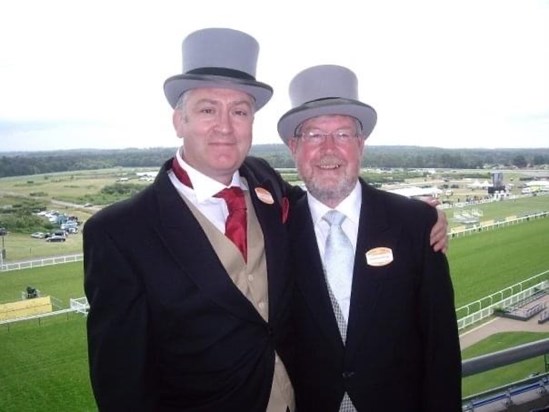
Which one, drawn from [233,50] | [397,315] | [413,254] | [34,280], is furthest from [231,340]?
[34,280]

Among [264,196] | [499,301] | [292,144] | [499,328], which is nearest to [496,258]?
[499,301]

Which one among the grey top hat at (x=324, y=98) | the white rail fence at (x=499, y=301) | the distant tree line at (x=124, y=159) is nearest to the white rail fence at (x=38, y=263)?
the distant tree line at (x=124, y=159)

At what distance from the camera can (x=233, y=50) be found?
61.4 inches

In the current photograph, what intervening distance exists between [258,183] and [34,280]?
816 cm

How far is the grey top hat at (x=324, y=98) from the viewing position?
5.59ft

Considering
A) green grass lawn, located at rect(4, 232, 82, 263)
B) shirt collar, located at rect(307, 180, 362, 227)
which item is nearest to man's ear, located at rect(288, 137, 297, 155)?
shirt collar, located at rect(307, 180, 362, 227)

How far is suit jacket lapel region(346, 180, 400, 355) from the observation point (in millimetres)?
1529

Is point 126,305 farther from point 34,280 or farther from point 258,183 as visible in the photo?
point 34,280

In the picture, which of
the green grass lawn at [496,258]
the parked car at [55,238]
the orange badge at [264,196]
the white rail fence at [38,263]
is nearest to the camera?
the orange badge at [264,196]

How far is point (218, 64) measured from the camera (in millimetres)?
1522

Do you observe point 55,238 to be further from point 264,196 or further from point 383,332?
point 383,332

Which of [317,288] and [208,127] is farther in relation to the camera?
[317,288]

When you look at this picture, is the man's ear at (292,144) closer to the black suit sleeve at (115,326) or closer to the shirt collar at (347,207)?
the shirt collar at (347,207)

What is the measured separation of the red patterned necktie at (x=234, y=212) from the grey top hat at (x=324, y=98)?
41cm
